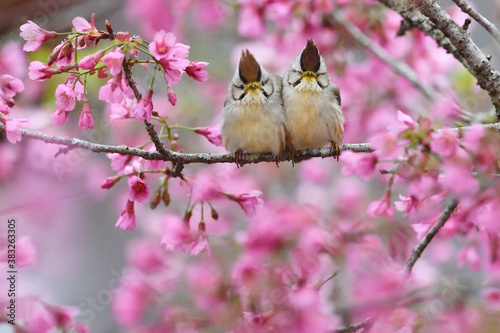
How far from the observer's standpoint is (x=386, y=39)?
286 centimetres

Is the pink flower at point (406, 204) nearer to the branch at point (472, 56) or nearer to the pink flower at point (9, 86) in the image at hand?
the branch at point (472, 56)

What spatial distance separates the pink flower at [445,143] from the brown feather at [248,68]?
0.71m

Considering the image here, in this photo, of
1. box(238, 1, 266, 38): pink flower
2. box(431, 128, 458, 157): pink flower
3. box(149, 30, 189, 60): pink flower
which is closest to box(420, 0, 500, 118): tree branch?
box(431, 128, 458, 157): pink flower

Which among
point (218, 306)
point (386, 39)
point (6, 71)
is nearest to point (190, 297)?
point (218, 306)

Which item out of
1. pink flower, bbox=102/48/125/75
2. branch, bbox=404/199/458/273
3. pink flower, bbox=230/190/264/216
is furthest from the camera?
pink flower, bbox=230/190/264/216

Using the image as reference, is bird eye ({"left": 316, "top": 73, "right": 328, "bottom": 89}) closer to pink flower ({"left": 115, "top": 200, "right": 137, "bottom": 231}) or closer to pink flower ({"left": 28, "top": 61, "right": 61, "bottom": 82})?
pink flower ({"left": 115, "top": 200, "right": 137, "bottom": 231})

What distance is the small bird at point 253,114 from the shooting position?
6.62ft

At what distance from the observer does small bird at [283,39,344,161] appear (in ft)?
6.75

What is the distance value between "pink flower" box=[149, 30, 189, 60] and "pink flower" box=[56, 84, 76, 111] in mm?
234

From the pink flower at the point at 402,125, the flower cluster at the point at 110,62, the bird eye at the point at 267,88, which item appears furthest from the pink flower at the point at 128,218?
the pink flower at the point at 402,125

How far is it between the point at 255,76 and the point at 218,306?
0.75 meters

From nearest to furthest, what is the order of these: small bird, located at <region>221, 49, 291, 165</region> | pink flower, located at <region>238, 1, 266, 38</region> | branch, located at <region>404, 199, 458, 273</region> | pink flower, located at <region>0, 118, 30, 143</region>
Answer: pink flower, located at <region>0, 118, 30, 143</region> → branch, located at <region>404, 199, 458, 273</region> → small bird, located at <region>221, 49, 291, 165</region> → pink flower, located at <region>238, 1, 266, 38</region>

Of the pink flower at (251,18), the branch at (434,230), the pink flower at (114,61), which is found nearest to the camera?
the pink flower at (114,61)

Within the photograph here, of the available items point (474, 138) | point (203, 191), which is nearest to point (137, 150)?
point (203, 191)
